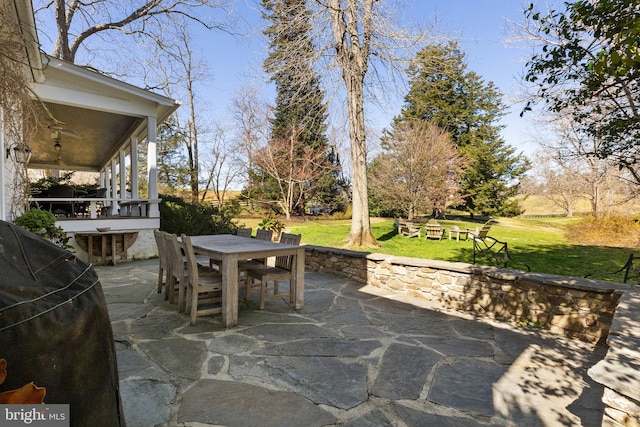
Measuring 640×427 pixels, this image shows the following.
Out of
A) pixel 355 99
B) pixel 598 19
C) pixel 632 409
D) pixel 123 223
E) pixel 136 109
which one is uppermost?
pixel 355 99

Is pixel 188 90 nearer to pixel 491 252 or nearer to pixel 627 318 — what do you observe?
pixel 491 252

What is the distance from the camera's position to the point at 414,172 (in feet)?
56.2

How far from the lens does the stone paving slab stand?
87.6 inches

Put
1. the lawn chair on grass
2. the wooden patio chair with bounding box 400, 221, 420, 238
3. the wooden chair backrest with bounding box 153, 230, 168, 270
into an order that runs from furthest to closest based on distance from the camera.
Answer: the wooden patio chair with bounding box 400, 221, 420, 238 < the lawn chair on grass < the wooden chair backrest with bounding box 153, 230, 168, 270

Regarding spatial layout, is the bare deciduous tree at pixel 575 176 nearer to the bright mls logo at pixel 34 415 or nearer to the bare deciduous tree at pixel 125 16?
the bright mls logo at pixel 34 415

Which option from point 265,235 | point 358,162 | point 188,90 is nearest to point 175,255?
point 265,235

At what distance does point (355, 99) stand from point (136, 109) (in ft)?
17.4

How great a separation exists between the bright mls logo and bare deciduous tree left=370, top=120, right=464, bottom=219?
16815mm

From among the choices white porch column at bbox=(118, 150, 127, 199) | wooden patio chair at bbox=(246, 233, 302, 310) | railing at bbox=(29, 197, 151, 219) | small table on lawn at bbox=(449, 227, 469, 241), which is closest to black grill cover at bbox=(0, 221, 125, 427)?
wooden patio chair at bbox=(246, 233, 302, 310)

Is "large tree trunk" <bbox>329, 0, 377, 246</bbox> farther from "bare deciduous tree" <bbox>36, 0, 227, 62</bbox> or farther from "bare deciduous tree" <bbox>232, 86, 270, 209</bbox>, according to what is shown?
"bare deciduous tree" <bbox>232, 86, 270, 209</bbox>

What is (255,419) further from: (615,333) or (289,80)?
(289,80)

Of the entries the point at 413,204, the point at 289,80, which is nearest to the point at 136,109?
the point at 289,80

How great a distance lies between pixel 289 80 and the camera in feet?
32.6

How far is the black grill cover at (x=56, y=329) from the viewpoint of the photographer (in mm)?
1080
